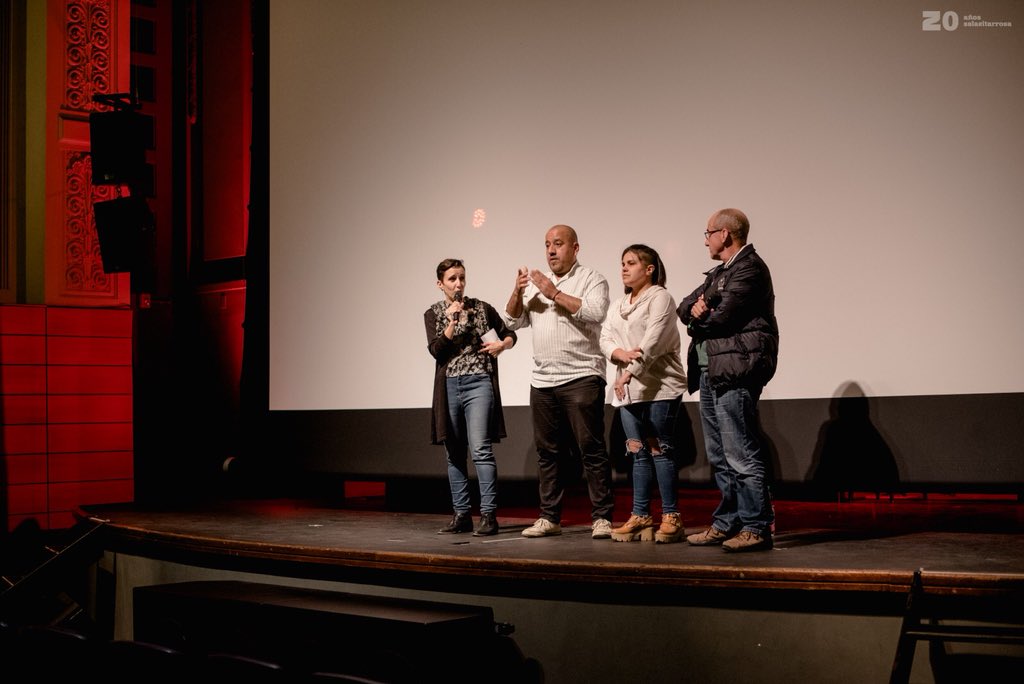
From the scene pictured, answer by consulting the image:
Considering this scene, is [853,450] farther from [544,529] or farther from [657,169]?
[657,169]

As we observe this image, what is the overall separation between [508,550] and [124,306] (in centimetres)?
447

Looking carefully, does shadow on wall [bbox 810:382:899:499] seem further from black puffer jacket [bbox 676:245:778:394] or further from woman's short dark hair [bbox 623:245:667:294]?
woman's short dark hair [bbox 623:245:667:294]

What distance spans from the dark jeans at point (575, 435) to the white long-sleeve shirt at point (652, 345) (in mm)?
216

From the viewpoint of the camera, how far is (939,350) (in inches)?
147

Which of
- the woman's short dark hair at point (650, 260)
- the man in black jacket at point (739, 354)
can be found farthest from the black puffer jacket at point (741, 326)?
the woman's short dark hair at point (650, 260)

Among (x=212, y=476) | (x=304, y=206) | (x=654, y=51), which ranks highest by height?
(x=654, y=51)

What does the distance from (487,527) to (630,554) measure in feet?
2.86

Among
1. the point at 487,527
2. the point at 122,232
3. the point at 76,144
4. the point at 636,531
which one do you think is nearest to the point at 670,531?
the point at 636,531

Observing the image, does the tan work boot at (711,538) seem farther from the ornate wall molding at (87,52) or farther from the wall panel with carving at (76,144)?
the ornate wall molding at (87,52)

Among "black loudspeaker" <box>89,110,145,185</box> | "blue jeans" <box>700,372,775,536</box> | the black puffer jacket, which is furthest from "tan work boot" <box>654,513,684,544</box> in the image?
"black loudspeaker" <box>89,110,145,185</box>

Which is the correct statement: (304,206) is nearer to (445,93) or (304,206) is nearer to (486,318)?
(445,93)

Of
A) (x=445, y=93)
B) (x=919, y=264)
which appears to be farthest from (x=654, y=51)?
(x=919, y=264)

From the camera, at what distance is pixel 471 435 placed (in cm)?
394

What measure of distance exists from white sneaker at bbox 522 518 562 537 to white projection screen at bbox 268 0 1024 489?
1050 mm
